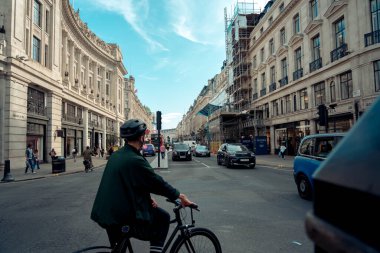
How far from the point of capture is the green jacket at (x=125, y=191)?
2539 millimetres

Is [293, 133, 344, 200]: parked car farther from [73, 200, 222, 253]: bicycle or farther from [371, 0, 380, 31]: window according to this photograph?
[371, 0, 380, 31]: window

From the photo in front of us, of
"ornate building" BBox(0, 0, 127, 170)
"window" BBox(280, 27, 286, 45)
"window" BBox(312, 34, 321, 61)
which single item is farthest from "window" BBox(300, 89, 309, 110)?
"ornate building" BBox(0, 0, 127, 170)

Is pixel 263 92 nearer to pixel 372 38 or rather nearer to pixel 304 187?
pixel 372 38

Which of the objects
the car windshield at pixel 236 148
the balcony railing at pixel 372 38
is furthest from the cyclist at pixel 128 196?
the balcony railing at pixel 372 38

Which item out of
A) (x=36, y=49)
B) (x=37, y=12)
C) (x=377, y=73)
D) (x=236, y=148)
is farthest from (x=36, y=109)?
(x=377, y=73)

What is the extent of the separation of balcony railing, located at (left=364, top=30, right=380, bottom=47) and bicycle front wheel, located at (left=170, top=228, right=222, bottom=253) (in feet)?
73.0

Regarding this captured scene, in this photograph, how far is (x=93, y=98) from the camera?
4469 centimetres

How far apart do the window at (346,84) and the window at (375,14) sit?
3768mm

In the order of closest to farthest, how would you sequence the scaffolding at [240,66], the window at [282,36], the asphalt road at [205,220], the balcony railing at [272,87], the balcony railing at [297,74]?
the asphalt road at [205,220], the balcony railing at [297,74], the window at [282,36], the balcony railing at [272,87], the scaffolding at [240,66]

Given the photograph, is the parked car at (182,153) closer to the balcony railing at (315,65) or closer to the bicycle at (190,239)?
the balcony railing at (315,65)

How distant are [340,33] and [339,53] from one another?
5.90 ft

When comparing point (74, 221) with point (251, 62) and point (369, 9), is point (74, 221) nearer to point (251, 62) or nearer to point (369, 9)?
point (369, 9)

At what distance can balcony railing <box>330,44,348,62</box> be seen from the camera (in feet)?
76.6

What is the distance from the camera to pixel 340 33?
24453mm
